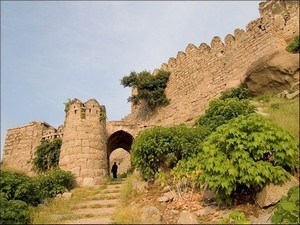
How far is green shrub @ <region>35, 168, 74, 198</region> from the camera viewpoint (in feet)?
34.9

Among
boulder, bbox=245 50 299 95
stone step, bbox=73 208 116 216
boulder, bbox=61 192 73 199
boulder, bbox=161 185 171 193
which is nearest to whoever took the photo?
stone step, bbox=73 208 116 216

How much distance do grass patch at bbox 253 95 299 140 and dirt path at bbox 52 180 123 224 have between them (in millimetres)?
4646

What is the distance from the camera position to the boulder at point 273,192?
23.1 feet

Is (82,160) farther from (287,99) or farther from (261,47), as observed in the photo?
(261,47)

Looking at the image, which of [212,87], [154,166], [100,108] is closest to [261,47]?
[212,87]

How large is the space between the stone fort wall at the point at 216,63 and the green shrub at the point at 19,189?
30.0ft

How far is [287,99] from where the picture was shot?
1170cm

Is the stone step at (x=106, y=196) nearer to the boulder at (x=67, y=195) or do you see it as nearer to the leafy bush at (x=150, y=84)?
the boulder at (x=67, y=195)

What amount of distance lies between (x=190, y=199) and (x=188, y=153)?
5.39ft

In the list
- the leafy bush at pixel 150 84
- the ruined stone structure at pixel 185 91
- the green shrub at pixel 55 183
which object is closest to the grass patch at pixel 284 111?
the ruined stone structure at pixel 185 91

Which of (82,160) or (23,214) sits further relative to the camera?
(82,160)

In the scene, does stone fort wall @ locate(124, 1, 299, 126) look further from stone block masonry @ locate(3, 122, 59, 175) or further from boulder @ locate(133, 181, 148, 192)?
boulder @ locate(133, 181, 148, 192)

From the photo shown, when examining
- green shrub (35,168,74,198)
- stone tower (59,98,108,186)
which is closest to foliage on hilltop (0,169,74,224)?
green shrub (35,168,74,198)

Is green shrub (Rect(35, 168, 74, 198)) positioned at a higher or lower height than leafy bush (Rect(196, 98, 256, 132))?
lower
